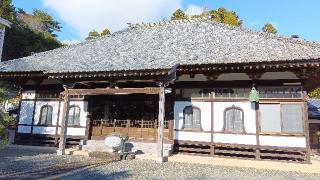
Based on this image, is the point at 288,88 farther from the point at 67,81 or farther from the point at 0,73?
the point at 0,73

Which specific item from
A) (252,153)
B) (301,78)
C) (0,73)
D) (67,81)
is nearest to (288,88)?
(301,78)

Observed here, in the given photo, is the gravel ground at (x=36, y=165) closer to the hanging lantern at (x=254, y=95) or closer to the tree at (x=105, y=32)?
the hanging lantern at (x=254, y=95)

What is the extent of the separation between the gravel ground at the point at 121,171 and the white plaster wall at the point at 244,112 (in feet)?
9.67

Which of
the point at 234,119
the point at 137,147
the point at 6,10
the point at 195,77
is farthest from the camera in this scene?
the point at 6,10

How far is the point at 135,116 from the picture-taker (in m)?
15.8

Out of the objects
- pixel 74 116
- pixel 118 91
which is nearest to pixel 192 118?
pixel 118 91

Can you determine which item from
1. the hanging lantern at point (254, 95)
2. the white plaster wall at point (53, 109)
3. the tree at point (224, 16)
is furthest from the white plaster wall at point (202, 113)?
the tree at point (224, 16)

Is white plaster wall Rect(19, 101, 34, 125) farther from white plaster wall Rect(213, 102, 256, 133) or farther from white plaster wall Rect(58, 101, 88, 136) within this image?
white plaster wall Rect(213, 102, 256, 133)

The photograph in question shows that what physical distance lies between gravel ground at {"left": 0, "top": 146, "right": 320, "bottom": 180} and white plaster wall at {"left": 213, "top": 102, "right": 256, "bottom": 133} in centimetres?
295

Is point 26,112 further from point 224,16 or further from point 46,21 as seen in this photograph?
point 46,21

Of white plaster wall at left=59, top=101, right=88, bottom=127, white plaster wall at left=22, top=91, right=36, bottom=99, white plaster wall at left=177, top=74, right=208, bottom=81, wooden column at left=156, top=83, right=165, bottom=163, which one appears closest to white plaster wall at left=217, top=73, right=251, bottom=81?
white plaster wall at left=177, top=74, right=208, bottom=81

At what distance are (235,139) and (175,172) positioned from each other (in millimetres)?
4799

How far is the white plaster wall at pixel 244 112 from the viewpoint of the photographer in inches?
532

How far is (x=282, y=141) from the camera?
12977 mm
